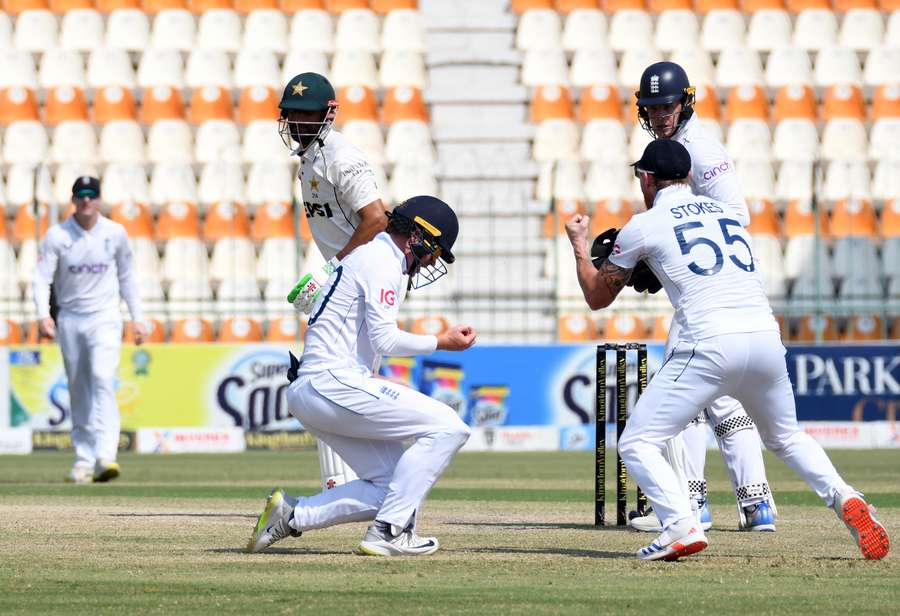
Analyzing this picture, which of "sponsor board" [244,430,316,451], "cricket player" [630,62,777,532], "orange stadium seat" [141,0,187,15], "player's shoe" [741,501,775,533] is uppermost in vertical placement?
"orange stadium seat" [141,0,187,15]

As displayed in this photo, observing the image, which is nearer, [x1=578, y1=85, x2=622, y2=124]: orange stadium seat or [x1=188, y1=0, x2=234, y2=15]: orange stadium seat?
[x1=578, y1=85, x2=622, y2=124]: orange stadium seat

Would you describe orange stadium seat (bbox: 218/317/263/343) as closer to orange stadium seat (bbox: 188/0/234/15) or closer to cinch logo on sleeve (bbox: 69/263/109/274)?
cinch logo on sleeve (bbox: 69/263/109/274)

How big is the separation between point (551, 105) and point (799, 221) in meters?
3.94

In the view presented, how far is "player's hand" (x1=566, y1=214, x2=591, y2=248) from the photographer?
23.5 ft

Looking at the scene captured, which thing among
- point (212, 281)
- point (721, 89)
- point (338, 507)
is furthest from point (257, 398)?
point (338, 507)

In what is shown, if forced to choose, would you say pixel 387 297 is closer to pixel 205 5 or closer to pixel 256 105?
pixel 256 105

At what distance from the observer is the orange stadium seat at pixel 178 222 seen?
20.7 m

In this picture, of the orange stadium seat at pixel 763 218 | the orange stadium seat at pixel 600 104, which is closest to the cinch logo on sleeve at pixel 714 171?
the orange stadium seat at pixel 763 218

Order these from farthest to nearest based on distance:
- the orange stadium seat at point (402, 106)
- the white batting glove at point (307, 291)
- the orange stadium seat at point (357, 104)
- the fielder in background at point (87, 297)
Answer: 1. the orange stadium seat at point (402, 106)
2. the orange stadium seat at point (357, 104)
3. the fielder in background at point (87, 297)
4. the white batting glove at point (307, 291)

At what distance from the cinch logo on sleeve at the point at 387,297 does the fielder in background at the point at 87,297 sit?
6014 mm

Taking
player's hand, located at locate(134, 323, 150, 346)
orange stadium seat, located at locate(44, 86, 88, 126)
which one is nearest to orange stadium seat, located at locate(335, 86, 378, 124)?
orange stadium seat, located at locate(44, 86, 88, 126)

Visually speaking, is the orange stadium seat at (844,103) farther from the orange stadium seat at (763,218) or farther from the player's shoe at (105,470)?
the player's shoe at (105,470)

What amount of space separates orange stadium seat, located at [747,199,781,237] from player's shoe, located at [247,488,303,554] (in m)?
14.1

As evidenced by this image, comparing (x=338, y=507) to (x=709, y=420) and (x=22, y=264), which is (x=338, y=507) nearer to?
(x=709, y=420)
